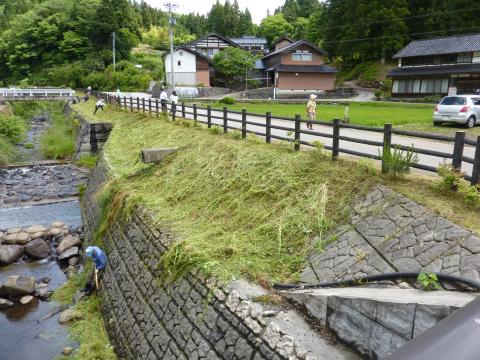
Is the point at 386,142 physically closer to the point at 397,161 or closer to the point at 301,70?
the point at 397,161

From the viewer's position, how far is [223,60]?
187 ft

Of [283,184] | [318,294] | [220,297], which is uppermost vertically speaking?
[283,184]

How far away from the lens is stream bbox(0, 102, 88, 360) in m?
9.71

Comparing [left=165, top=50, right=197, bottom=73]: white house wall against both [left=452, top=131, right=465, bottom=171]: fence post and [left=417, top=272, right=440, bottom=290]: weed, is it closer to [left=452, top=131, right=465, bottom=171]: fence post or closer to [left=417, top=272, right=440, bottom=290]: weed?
→ [left=452, top=131, right=465, bottom=171]: fence post

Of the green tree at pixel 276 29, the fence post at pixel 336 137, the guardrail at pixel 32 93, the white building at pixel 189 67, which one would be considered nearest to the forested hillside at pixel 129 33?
the green tree at pixel 276 29

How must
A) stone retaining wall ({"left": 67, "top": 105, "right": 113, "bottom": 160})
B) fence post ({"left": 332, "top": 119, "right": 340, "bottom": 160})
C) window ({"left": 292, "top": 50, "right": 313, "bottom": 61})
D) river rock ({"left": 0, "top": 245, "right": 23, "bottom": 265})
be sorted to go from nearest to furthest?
1. fence post ({"left": 332, "top": 119, "right": 340, "bottom": 160})
2. river rock ({"left": 0, "top": 245, "right": 23, "bottom": 265})
3. stone retaining wall ({"left": 67, "top": 105, "right": 113, "bottom": 160})
4. window ({"left": 292, "top": 50, "right": 313, "bottom": 61})

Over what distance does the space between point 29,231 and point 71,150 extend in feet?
51.9

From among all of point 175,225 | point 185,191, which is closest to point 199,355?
point 175,225

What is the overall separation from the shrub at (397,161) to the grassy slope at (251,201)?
0.26 m

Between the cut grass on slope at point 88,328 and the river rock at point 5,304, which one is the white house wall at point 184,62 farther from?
the river rock at point 5,304

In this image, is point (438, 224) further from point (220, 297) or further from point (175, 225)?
point (175, 225)

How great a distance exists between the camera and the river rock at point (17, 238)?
49.3 ft

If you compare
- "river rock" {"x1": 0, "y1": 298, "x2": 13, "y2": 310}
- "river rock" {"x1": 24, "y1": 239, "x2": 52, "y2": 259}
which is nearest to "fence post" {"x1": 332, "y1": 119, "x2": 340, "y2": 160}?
"river rock" {"x1": 0, "y1": 298, "x2": 13, "y2": 310}

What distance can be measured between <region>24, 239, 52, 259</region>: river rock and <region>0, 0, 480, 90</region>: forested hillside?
49245 millimetres
